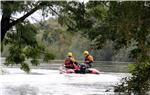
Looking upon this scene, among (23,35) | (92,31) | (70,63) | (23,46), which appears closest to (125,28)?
(92,31)

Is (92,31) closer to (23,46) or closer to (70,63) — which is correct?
(23,46)

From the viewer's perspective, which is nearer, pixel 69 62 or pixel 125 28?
pixel 125 28

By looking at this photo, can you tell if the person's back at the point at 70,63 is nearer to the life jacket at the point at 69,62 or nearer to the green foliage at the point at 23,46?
the life jacket at the point at 69,62

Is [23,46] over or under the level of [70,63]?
over

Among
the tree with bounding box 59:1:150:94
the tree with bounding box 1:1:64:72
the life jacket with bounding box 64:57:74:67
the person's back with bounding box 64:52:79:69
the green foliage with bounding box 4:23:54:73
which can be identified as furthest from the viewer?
the life jacket with bounding box 64:57:74:67

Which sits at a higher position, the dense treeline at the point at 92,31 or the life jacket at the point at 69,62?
the dense treeline at the point at 92,31

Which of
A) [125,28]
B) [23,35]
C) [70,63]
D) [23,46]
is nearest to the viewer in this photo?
[125,28]

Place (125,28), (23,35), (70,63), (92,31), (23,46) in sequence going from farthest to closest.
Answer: (70,63) < (23,46) < (23,35) < (92,31) < (125,28)

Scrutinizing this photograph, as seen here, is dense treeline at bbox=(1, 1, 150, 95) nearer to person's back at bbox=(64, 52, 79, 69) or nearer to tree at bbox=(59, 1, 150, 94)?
tree at bbox=(59, 1, 150, 94)

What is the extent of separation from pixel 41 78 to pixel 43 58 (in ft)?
30.8

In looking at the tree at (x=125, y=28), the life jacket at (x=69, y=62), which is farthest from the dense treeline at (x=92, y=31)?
the life jacket at (x=69, y=62)

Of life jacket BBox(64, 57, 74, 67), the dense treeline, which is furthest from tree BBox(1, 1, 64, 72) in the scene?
life jacket BBox(64, 57, 74, 67)

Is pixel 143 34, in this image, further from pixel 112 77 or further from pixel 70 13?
pixel 112 77

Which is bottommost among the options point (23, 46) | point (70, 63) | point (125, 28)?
point (70, 63)
